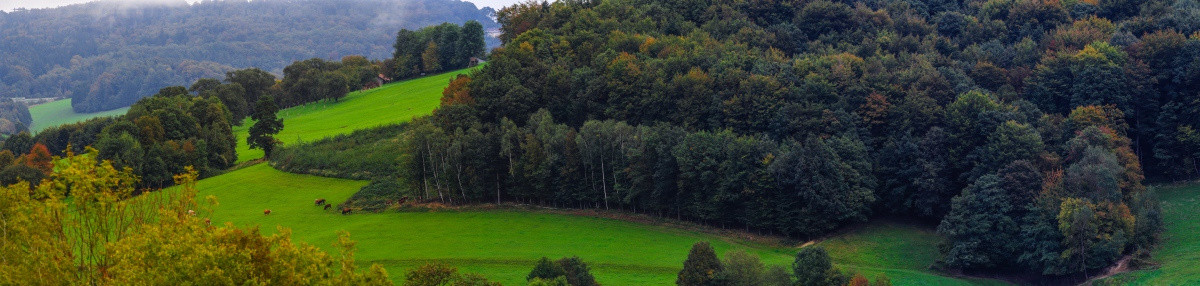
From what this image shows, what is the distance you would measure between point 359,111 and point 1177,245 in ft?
278

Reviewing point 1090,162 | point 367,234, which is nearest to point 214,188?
point 367,234

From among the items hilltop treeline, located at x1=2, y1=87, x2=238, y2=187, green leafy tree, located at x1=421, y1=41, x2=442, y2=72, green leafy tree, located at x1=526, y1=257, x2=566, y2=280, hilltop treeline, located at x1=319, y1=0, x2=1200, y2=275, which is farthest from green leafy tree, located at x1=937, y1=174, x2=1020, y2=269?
green leafy tree, located at x1=421, y1=41, x2=442, y2=72

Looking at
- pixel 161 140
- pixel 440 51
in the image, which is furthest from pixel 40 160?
pixel 440 51

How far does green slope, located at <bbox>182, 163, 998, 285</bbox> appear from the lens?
53000mm

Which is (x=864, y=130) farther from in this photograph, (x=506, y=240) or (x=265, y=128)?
(x=265, y=128)

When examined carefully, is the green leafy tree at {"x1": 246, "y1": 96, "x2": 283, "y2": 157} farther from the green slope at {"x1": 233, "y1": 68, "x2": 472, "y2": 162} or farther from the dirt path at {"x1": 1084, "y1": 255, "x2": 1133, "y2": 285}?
the dirt path at {"x1": 1084, "y1": 255, "x2": 1133, "y2": 285}

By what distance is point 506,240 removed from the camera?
6031 centimetres

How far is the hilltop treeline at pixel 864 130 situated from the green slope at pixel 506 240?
275 centimetres

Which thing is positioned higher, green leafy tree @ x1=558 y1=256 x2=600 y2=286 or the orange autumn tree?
the orange autumn tree

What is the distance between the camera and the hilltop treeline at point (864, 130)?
178 feet

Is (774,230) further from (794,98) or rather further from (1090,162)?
(1090,162)

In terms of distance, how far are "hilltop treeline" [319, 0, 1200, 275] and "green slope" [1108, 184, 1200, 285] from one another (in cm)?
148

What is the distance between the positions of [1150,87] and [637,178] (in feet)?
133

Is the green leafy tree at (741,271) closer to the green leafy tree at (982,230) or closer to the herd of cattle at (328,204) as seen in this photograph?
the green leafy tree at (982,230)
